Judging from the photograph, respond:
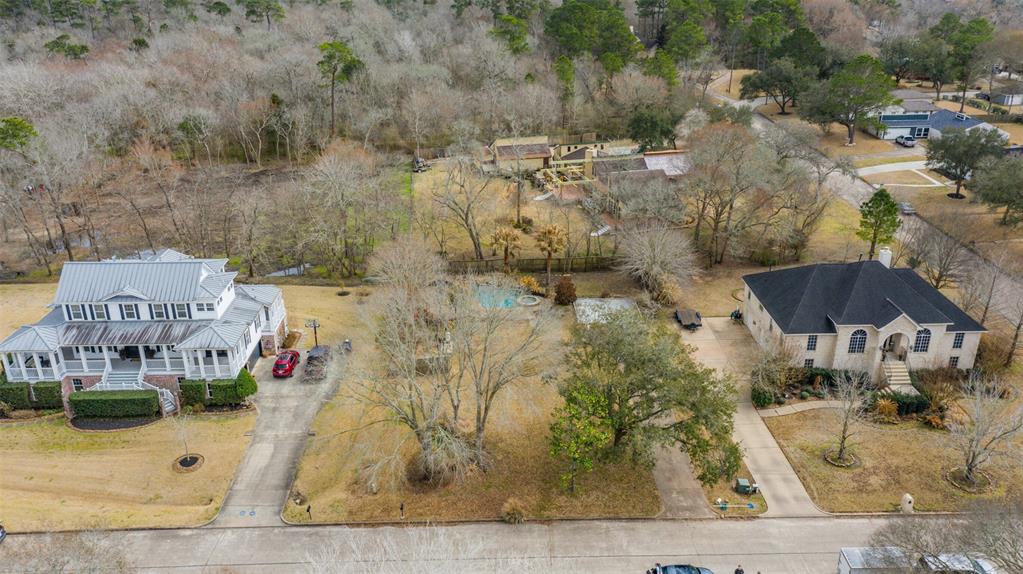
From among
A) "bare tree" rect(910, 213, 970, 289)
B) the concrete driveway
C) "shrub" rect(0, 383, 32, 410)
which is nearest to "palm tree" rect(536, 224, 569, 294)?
the concrete driveway

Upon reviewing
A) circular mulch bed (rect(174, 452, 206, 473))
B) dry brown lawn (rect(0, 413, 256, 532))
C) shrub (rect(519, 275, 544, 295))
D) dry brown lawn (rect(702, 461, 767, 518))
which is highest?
shrub (rect(519, 275, 544, 295))

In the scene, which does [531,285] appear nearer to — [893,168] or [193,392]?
[193,392]

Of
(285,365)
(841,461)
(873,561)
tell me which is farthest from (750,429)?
(285,365)

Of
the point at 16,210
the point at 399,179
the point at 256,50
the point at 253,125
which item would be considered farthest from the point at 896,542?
the point at 256,50

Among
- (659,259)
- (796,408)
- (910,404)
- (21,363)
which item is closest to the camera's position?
(910,404)

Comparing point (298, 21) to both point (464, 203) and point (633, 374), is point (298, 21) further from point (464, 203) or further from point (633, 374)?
point (633, 374)

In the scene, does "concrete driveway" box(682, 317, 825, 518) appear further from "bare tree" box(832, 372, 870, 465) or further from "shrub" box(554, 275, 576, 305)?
"shrub" box(554, 275, 576, 305)
